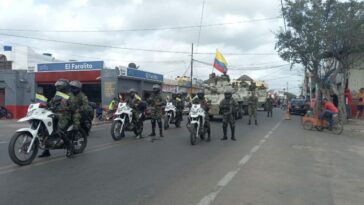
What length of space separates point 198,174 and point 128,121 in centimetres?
591

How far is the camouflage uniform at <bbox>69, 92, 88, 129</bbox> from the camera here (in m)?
9.69

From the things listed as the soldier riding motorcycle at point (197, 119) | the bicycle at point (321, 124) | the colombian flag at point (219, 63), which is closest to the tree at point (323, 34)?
the bicycle at point (321, 124)

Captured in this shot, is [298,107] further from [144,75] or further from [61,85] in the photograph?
[61,85]

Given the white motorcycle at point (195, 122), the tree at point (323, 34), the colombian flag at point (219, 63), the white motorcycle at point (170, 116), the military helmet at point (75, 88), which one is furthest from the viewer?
the colombian flag at point (219, 63)

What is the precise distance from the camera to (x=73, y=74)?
1325 inches

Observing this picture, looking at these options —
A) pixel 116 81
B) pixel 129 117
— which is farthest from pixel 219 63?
pixel 129 117

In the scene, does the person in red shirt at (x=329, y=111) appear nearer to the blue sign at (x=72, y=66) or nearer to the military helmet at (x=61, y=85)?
the military helmet at (x=61, y=85)

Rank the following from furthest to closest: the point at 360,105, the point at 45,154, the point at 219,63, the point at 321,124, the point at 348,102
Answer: the point at 219,63 → the point at 348,102 → the point at 360,105 → the point at 321,124 → the point at 45,154

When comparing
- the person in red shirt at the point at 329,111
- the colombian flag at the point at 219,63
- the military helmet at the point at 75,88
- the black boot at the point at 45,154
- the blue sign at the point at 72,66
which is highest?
the colombian flag at the point at 219,63

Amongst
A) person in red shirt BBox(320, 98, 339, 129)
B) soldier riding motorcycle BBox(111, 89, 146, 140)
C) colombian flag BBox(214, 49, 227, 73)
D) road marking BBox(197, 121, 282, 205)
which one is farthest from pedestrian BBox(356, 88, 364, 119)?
road marking BBox(197, 121, 282, 205)

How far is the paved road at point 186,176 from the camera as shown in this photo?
632cm

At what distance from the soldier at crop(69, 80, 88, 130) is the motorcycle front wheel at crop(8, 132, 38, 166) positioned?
1.29 m

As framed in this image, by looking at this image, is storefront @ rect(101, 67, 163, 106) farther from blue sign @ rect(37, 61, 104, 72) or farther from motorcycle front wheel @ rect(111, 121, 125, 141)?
motorcycle front wheel @ rect(111, 121, 125, 141)

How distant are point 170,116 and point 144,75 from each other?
58.0 feet
